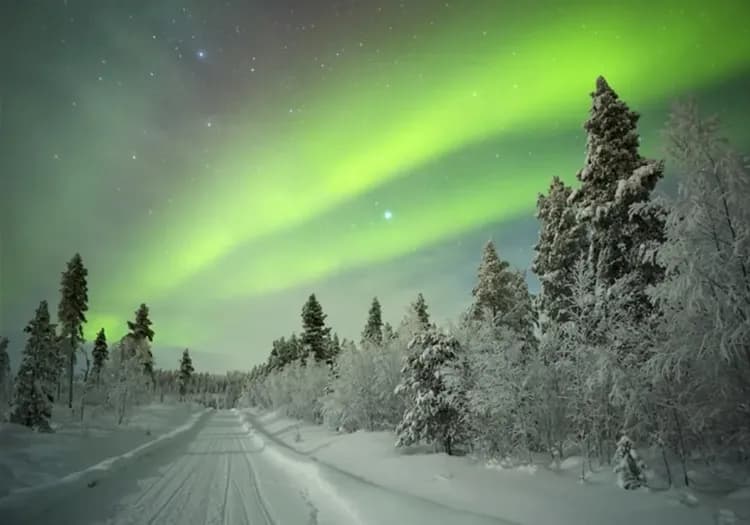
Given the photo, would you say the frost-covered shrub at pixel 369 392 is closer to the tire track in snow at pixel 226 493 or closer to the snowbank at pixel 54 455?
the snowbank at pixel 54 455

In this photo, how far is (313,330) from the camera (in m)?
59.4

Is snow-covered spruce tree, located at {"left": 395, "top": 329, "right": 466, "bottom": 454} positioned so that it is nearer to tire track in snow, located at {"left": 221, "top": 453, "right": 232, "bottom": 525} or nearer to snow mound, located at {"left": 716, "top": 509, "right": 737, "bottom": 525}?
tire track in snow, located at {"left": 221, "top": 453, "right": 232, "bottom": 525}

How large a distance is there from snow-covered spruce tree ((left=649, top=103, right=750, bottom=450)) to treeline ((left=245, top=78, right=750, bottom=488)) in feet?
0.10

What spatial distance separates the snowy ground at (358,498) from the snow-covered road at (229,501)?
0.03m

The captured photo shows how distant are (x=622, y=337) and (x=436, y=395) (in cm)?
903

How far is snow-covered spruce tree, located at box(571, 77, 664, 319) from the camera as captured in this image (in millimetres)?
17250

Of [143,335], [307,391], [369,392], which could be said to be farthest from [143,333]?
[369,392]

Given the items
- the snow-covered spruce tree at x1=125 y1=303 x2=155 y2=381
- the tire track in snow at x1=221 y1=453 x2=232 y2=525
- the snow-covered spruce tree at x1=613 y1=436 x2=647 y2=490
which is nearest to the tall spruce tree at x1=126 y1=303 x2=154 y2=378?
the snow-covered spruce tree at x1=125 y1=303 x2=155 y2=381

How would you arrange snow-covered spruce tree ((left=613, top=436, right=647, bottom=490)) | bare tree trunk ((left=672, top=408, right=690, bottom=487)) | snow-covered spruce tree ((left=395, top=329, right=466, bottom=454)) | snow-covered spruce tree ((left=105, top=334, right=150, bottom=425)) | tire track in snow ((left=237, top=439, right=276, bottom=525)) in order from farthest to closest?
snow-covered spruce tree ((left=105, top=334, right=150, bottom=425)) < snow-covered spruce tree ((left=395, top=329, right=466, bottom=454)) < bare tree trunk ((left=672, top=408, right=690, bottom=487)) < snow-covered spruce tree ((left=613, top=436, right=647, bottom=490)) < tire track in snow ((left=237, top=439, right=276, bottom=525))

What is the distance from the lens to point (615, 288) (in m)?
15.5

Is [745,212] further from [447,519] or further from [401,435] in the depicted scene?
[401,435]

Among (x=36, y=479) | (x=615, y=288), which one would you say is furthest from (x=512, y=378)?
(x=36, y=479)

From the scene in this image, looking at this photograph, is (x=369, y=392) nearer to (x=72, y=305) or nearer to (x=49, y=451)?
(x=49, y=451)

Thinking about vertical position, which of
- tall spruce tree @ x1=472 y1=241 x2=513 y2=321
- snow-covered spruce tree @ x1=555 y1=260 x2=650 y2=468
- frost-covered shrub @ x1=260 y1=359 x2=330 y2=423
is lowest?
frost-covered shrub @ x1=260 y1=359 x2=330 y2=423
